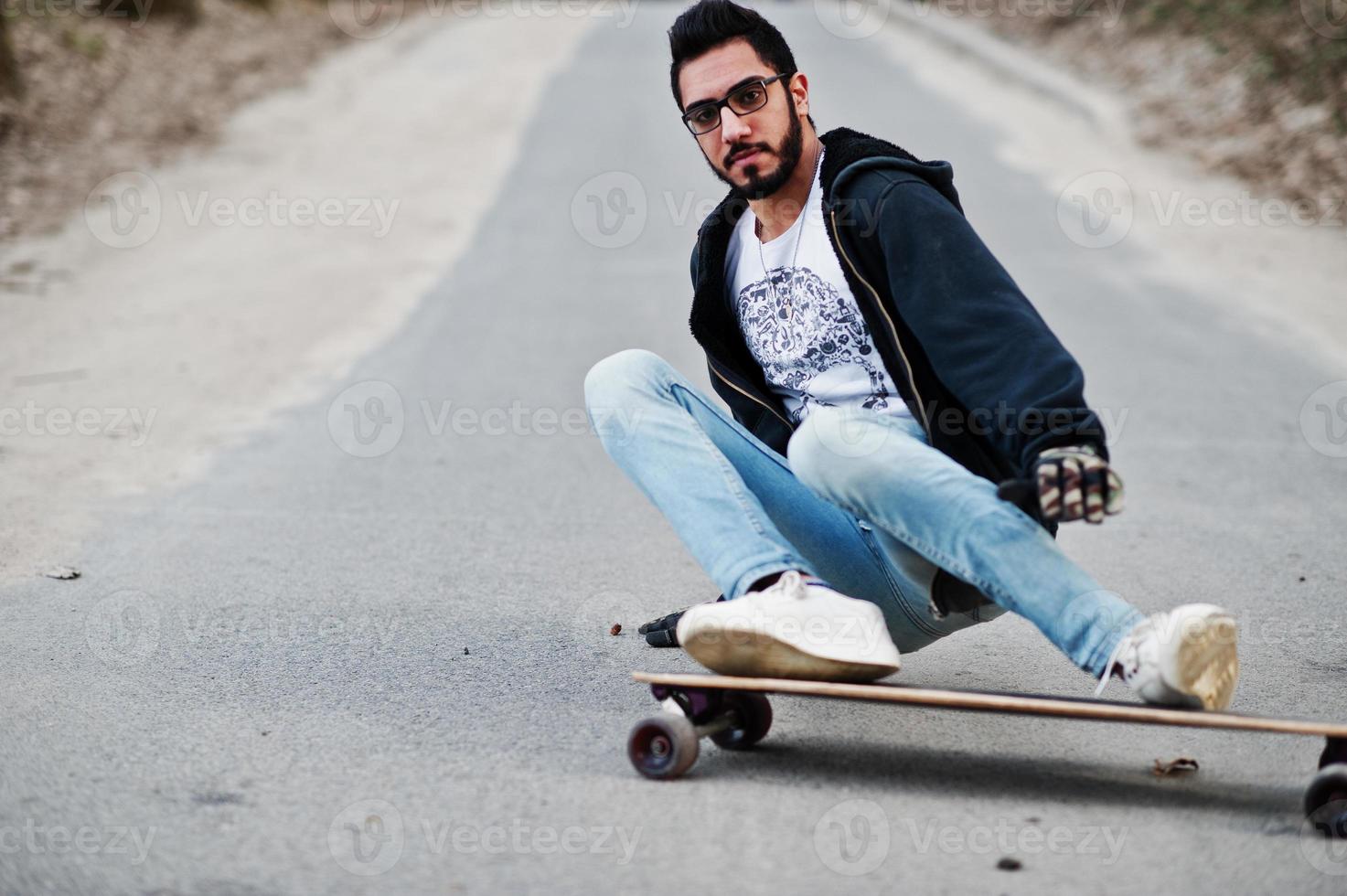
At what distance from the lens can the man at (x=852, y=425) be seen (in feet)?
8.69

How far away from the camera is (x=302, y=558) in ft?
15.2

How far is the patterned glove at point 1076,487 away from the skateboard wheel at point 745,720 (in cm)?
75

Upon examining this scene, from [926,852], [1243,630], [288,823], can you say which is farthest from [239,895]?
[1243,630]

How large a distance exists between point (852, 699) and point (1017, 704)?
1.01 feet

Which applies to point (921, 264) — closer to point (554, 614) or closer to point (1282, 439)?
point (554, 614)

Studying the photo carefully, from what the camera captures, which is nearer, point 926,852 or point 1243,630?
point 926,852

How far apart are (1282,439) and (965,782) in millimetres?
4018
